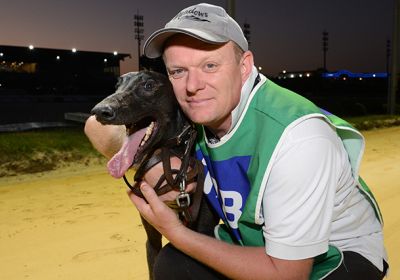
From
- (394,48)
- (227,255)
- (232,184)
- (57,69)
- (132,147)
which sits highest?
(57,69)

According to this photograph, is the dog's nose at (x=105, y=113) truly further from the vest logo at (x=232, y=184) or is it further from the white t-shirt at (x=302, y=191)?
the white t-shirt at (x=302, y=191)

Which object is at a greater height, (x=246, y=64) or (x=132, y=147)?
(x=246, y=64)

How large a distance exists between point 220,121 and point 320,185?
455 mm

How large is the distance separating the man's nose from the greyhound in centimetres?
31

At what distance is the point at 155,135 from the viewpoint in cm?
183

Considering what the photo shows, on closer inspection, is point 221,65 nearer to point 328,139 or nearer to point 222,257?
point 328,139

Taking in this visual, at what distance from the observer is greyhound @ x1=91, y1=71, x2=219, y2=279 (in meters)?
1.73

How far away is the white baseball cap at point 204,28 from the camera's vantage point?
1.49m

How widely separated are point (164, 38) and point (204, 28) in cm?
21

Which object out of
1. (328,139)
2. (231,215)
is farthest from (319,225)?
(231,215)

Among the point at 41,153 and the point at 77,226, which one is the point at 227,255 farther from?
the point at 41,153

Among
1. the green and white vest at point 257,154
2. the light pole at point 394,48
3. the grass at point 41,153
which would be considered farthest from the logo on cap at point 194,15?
the light pole at point 394,48

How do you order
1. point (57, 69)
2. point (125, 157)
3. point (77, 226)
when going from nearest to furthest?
→ point (125, 157) → point (77, 226) → point (57, 69)

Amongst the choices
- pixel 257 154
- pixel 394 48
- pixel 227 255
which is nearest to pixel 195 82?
pixel 257 154
